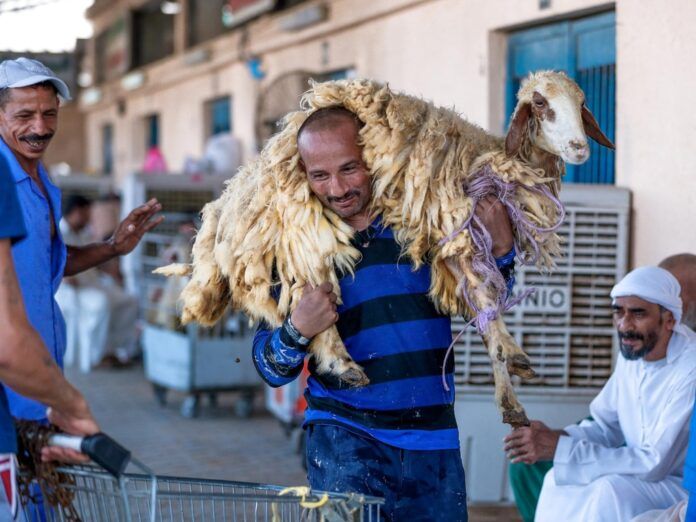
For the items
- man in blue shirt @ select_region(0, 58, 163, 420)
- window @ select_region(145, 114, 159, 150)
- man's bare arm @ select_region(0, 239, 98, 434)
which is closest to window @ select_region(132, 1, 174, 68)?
window @ select_region(145, 114, 159, 150)

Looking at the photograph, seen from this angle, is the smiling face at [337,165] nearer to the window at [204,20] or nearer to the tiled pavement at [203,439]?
the tiled pavement at [203,439]

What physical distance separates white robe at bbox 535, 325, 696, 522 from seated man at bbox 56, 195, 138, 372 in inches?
280

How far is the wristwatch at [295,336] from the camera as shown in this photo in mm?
2797

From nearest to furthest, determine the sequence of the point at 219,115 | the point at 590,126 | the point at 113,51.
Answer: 1. the point at 590,126
2. the point at 219,115
3. the point at 113,51

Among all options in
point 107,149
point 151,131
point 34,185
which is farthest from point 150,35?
point 34,185

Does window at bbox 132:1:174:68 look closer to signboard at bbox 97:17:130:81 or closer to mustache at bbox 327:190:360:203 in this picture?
signboard at bbox 97:17:130:81

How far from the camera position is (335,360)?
2826 mm

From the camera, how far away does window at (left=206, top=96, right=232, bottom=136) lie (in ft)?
43.0

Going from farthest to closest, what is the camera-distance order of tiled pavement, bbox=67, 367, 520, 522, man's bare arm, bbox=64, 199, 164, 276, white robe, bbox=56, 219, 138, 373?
white robe, bbox=56, 219, 138, 373 → tiled pavement, bbox=67, 367, 520, 522 → man's bare arm, bbox=64, 199, 164, 276

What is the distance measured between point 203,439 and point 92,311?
3394 mm

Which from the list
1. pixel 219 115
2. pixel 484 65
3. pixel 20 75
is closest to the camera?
pixel 20 75

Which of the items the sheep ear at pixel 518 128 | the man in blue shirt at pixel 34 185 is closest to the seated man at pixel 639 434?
the sheep ear at pixel 518 128

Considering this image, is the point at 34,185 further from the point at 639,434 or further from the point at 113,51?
the point at 113,51

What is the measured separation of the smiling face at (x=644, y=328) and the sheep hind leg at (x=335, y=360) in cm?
169
